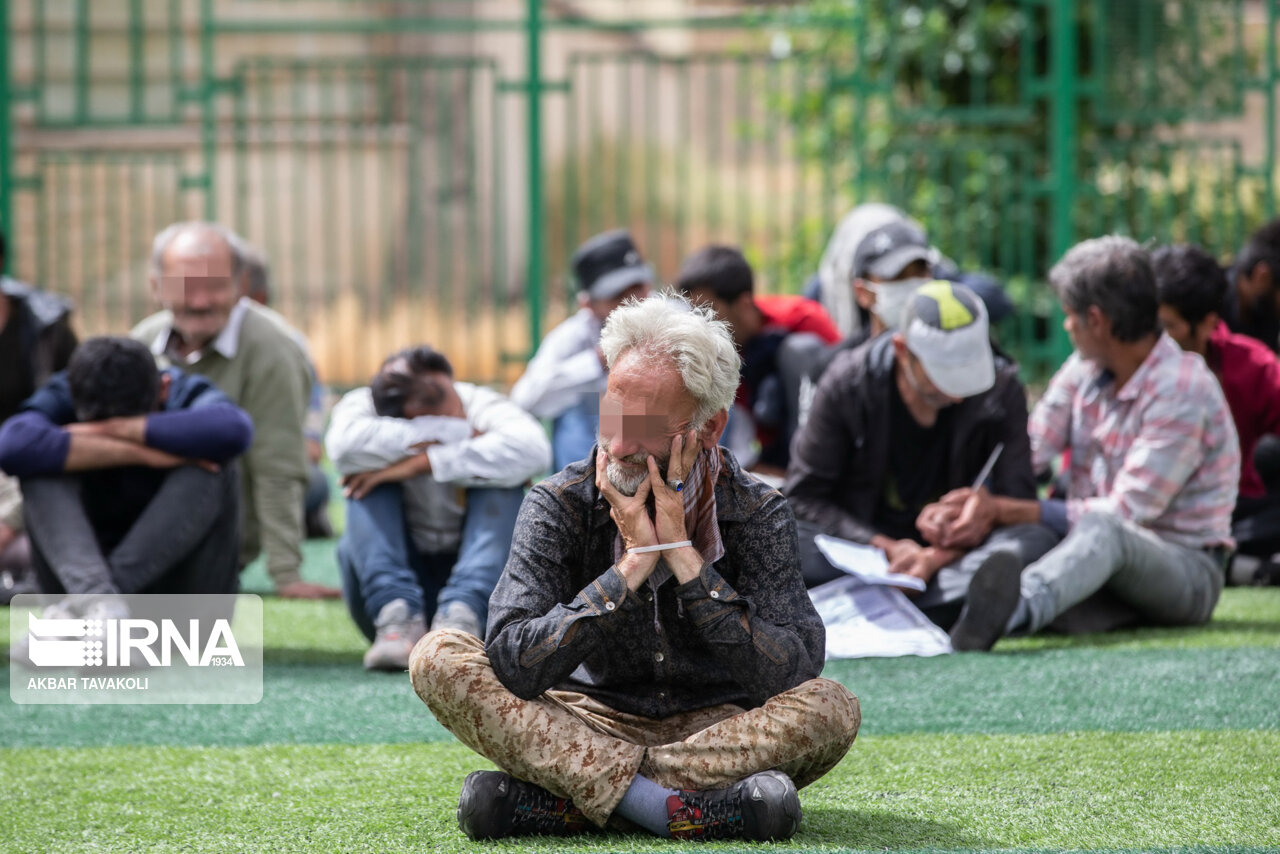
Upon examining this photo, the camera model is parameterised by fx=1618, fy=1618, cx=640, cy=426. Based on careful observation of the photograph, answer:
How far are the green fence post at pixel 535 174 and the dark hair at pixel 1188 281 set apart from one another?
4674 mm

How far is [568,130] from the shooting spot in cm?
1062

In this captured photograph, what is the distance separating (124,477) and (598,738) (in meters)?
2.39

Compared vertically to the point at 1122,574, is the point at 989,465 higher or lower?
higher

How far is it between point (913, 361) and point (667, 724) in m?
2.12

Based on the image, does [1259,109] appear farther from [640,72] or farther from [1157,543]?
[1157,543]

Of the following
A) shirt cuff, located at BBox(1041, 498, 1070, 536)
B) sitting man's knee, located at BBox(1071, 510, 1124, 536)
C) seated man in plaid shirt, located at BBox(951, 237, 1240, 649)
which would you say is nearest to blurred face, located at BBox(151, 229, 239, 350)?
seated man in plaid shirt, located at BBox(951, 237, 1240, 649)

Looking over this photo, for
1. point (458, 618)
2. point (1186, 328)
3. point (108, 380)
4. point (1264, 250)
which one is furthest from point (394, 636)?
point (1264, 250)

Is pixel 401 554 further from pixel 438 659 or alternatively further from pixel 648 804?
pixel 648 804

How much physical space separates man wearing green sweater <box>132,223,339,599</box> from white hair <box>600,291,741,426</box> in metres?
3.17

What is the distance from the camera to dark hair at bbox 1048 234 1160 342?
16.4 ft

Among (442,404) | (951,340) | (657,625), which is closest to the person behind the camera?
(657,625)

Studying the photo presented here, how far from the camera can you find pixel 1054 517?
510cm

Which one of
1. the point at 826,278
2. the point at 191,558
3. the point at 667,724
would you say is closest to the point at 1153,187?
the point at 826,278

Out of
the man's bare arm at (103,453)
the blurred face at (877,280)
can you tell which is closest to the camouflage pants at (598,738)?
the man's bare arm at (103,453)
